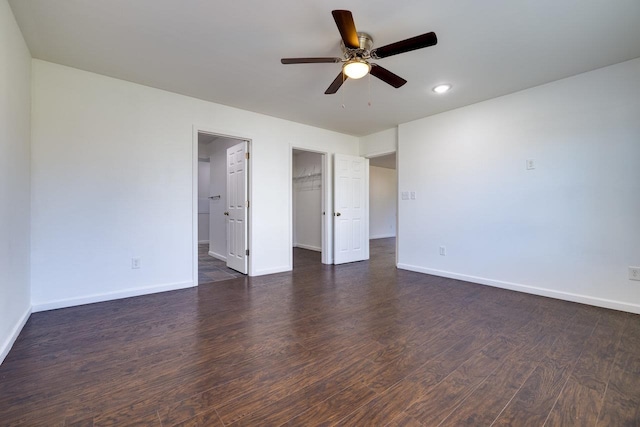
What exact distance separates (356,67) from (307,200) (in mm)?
4830

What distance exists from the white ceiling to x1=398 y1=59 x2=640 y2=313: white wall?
0.33 metres

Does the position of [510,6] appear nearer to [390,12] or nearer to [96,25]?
[390,12]

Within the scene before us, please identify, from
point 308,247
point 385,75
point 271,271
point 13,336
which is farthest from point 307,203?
point 13,336

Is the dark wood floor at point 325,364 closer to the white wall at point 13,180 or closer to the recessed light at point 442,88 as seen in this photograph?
the white wall at point 13,180

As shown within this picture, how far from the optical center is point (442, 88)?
322 centimetres

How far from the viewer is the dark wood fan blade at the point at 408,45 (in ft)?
6.02

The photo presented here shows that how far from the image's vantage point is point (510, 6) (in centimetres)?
193

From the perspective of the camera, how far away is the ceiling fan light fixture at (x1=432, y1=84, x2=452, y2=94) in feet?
10.4

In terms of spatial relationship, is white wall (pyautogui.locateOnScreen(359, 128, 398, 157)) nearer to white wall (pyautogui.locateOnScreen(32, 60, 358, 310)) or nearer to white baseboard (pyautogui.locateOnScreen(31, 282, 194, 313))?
white wall (pyautogui.locateOnScreen(32, 60, 358, 310))

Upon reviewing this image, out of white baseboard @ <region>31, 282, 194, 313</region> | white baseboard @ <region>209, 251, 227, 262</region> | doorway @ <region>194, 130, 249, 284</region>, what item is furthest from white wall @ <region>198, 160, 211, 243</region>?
white baseboard @ <region>31, 282, 194, 313</region>

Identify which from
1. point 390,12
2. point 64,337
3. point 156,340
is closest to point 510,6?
point 390,12

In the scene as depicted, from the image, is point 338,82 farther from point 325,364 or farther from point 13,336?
point 13,336

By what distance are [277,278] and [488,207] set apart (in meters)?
3.06

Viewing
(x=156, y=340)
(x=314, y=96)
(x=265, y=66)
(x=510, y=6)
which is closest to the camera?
(x=510, y=6)
